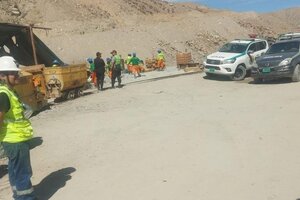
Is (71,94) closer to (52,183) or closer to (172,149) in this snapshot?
(172,149)

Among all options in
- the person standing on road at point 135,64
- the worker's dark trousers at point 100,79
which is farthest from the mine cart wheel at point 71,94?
the person standing on road at point 135,64

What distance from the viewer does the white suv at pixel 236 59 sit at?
2095 centimetres

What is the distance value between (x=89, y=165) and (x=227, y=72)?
1376 cm

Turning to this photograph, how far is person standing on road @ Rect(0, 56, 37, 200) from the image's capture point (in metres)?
5.76

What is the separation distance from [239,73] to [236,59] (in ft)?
2.26

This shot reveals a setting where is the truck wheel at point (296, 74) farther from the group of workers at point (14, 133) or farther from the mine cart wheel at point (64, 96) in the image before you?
the group of workers at point (14, 133)

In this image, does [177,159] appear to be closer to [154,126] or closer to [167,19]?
[154,126]

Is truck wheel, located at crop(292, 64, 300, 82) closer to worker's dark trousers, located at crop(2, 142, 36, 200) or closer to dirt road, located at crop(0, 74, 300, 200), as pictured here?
dirt road, located at crop(0, 74, 300, 200)

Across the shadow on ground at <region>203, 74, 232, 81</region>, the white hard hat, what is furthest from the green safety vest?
the shadow on ground at <region>203, 74, 232, 81</region>

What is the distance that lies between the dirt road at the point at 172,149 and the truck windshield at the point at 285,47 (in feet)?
14.7

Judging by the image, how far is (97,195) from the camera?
21.5 ft

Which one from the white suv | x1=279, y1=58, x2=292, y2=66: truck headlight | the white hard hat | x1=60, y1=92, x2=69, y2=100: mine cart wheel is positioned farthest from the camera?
the white suv

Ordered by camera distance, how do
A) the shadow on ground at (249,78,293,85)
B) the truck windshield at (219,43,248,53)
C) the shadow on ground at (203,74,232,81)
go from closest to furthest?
the shadow on ground at (249,78,293,85), the truck windshield at (219,43,248,53), the shadow on ground at (203,74,232,81)

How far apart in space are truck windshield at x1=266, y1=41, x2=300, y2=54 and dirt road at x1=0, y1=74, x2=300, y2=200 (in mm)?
4496
